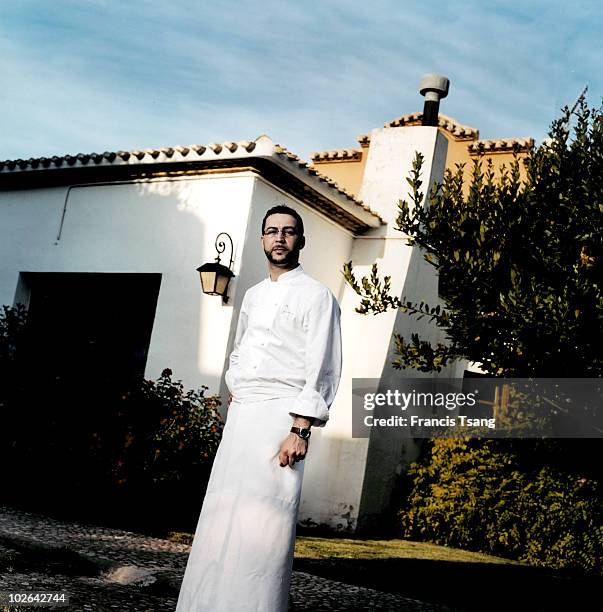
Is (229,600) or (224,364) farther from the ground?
(224,364)

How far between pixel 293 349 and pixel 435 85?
Answer: 7904mm

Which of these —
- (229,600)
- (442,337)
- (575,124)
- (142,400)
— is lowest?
(229,600)

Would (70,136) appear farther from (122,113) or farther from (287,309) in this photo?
(287,309)

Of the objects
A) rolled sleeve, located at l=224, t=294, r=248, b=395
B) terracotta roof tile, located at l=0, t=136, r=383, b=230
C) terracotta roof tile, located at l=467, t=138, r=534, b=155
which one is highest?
terracotta roof tile, located at l=467, t=138, r=534, b=155

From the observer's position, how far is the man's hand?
301 centimetres

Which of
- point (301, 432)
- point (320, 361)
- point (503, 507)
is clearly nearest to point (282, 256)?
point (320, 361)

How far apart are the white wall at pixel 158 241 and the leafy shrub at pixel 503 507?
10.6 feet

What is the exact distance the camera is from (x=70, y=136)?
10.8 meters

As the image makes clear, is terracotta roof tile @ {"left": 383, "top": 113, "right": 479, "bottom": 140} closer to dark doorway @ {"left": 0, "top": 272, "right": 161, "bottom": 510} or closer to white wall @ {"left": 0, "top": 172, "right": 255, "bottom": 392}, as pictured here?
white wall @ {"left": 0, "top": 172, "right": 255, "bottom": 392}

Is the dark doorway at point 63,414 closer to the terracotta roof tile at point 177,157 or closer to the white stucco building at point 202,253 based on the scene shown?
the white stucco building at point 202,253

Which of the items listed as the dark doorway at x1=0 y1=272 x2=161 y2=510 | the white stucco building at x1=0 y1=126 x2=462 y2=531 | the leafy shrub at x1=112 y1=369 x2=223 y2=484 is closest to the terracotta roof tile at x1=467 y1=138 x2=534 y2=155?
the white stucco building at x1=0 y1=126 x2=462 y2=531

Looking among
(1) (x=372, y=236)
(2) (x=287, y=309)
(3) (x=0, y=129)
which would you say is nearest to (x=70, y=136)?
(3) (x=0, y=129)

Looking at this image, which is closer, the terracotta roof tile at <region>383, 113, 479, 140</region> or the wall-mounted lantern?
the wall-mounted lantern

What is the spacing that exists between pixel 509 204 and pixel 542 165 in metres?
0.46
